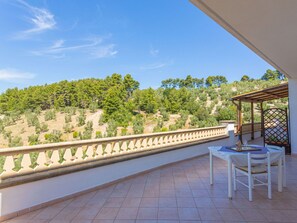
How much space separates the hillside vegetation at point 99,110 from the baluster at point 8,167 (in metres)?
9.29

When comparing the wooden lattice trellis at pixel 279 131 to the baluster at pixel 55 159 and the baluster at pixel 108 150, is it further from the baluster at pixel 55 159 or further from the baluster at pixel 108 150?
the baluster at pixel 55 159

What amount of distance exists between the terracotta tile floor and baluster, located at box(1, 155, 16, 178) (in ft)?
1.99

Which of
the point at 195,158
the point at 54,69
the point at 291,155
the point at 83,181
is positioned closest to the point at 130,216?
the point at 83,181

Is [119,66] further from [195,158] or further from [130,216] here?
[130,216]

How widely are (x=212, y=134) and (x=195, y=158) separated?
1521mm

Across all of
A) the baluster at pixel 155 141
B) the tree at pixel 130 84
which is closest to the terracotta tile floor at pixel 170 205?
the baluster at pixel 155 141

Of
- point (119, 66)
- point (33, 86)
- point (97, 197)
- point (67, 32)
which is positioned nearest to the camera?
point (97, 197)

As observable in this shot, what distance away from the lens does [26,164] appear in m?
2.83

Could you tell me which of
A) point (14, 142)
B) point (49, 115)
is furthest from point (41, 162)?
point (49, 115)

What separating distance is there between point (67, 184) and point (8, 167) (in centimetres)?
94

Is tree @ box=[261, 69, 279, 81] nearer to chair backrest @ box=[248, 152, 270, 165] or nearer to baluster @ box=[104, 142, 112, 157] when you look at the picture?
chair backrest @ box=[248, 152, 270, 165]

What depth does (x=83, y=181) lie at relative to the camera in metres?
3.47

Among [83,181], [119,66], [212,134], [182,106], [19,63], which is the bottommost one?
[83,181]

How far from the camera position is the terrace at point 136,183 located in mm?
2508
